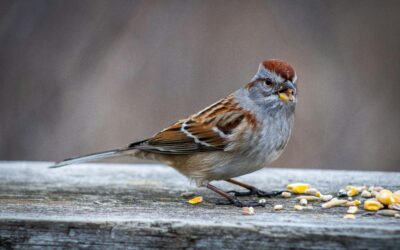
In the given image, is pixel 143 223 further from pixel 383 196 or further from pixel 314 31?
pixel 314 31

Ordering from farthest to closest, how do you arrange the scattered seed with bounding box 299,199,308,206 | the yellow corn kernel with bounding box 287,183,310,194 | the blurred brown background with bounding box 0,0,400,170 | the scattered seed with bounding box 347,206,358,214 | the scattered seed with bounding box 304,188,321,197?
the blurred brown background with bounding box 0,0,400,170
the yellow corn kernel with bounding box 287,183,310,194
the scattered seed with bounding box 304,188,321,197
the scattered seed with bounding box 299,199,308,206
the scattered seed with bounding box 347,206,358,214

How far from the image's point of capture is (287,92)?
3639mm

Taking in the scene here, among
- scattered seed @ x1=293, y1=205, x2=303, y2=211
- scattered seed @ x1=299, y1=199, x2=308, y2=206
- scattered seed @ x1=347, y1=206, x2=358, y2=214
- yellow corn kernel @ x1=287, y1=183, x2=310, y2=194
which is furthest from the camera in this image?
yellow corn kernel @ x1=287, y1=183, x2=310, y2=194

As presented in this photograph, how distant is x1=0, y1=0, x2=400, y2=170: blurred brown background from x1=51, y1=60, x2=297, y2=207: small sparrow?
2129 mm

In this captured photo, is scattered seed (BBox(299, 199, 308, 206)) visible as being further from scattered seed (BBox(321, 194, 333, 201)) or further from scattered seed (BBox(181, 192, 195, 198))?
scattered seed (BBox(181, 192, 195, 198))

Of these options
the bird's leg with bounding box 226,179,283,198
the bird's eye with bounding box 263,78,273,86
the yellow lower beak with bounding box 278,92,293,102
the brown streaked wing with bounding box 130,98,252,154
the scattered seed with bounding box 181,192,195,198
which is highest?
the bird's eye with bounding box 263,78,273,86

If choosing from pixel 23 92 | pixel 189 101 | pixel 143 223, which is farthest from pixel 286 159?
pixel 143 223

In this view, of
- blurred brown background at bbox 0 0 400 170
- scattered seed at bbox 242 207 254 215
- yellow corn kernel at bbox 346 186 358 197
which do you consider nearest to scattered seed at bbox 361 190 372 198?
yellow corn kernel at bbox 346 186 358 197

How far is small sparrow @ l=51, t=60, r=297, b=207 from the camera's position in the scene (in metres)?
3.49

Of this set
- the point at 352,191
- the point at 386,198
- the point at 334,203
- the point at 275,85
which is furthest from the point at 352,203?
the point at 275,85

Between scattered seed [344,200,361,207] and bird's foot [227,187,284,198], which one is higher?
bird's foot [227,187,284,198]

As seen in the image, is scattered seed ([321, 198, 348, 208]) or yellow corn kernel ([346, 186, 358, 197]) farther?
yellow corn kernel ([346, 186, 358, 197])

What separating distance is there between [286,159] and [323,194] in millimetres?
2642

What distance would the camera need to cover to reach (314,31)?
605cm
